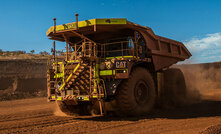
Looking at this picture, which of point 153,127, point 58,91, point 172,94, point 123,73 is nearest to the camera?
point 153,127

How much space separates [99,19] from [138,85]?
2.84 m

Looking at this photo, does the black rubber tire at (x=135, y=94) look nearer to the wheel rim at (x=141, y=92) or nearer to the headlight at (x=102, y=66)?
the wheel rim at (x=141, y=92)

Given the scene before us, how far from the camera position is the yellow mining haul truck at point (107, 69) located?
7.60 metres

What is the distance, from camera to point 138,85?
828cm

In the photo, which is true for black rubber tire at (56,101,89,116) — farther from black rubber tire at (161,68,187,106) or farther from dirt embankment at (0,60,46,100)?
dirt embankment at (0,60,46,100)

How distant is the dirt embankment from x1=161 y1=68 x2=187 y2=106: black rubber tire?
13.2 metres

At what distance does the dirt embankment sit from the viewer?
65.5 ft

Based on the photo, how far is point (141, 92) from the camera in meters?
8.56

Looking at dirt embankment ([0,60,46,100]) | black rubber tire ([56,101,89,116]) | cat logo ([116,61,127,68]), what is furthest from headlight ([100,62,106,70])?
dirt embankment ([0,60,46,100])

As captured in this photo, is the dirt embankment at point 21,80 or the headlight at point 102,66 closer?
the headlight at point 102,66

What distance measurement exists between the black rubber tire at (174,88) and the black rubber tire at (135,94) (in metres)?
2.30

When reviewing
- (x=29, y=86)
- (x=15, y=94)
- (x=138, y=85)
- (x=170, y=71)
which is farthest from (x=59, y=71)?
(x=29, y=86)

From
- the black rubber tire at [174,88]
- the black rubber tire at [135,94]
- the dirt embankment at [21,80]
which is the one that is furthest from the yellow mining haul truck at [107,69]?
the dirt embankment at [21,80]

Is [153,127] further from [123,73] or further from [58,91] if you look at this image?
[58,91]
